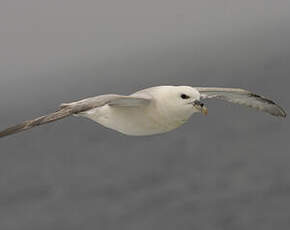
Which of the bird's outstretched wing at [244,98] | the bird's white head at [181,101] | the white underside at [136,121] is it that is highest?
the bird's white head at [181,101]

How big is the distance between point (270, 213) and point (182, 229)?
679 centimetres

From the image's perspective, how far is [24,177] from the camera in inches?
3273

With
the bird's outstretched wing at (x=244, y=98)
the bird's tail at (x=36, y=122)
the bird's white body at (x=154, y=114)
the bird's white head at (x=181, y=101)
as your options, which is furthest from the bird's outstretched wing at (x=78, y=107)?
the bird's outstretched wing at (x=244, y=98)

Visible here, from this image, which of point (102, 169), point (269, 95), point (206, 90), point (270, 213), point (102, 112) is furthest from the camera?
Result: point (269, 95)

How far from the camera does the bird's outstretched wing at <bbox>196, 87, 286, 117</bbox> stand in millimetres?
19656

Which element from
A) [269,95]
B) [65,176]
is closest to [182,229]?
[65,176]

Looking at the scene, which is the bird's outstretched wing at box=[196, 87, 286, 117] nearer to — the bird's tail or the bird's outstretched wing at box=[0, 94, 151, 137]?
the bird's outstretched wing at box=[0, 94, 151, 137]

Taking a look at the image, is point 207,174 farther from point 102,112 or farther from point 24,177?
point 102,112

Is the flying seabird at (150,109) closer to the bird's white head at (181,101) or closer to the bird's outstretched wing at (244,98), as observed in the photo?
the bird's white head at (181,101)

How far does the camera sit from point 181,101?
1688cm

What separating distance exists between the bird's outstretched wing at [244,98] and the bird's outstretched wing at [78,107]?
9.14ft

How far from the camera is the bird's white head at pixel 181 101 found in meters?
16.8


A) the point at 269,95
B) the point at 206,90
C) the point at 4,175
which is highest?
the point at 206,90

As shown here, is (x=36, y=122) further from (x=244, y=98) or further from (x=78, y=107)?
(x=244, y=98)
